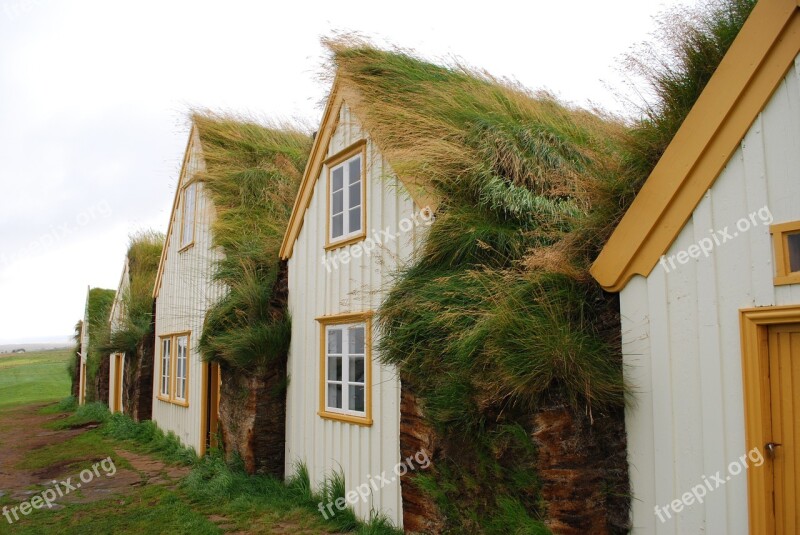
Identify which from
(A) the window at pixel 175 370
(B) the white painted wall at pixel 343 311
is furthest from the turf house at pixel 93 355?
(B) the white painted wall at pixel 343 311

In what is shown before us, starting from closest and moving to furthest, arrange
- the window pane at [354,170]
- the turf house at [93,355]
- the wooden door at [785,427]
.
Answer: the wooden door at [785,427], the window pane at [354,170], the turf house at [93,355]

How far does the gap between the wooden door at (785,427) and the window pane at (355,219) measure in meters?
5.77

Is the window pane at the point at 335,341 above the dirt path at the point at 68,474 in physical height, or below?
above

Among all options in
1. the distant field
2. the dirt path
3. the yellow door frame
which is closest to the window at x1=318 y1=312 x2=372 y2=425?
the dirt path

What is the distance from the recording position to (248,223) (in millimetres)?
12961

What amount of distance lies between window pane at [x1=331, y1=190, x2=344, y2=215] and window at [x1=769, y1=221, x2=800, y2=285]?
6219 mm

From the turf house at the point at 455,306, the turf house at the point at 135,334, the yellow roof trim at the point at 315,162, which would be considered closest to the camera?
the turf house at the point at 455,306

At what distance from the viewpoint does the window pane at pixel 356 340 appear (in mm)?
8703

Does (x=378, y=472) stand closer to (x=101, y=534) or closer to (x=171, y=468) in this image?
(x=101, y=534)

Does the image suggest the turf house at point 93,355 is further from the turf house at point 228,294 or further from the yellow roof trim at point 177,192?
the turf house at point 228,294

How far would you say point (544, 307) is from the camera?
5348mm

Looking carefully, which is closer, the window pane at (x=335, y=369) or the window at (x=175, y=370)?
the window pane at (x=335, y=369)

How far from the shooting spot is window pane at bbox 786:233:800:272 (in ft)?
14.0

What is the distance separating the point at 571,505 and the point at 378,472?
135 inches
